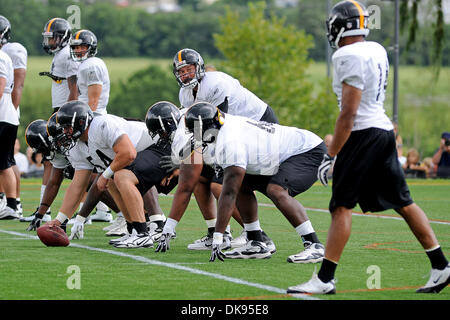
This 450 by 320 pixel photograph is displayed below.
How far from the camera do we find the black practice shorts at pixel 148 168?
8.80 metres

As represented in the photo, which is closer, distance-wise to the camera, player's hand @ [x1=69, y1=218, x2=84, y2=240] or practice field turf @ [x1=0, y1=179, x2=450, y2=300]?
practice field turf @ [x1=0, y1=179, x2=450, y2=300]

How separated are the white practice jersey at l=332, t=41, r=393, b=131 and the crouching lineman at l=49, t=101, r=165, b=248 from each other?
3.00 metres

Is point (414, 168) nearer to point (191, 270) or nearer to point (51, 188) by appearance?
point (51, 188)

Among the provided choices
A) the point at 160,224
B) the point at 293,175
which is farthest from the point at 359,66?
the point at 160,224

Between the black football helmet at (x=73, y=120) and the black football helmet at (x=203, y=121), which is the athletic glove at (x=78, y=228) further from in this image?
the black football helmet at (x=203, y=121)

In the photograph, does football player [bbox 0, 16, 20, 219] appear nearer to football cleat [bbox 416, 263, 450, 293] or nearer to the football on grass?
the football on grass

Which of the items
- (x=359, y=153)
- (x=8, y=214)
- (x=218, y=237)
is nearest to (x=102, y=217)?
(x=8, y=214)

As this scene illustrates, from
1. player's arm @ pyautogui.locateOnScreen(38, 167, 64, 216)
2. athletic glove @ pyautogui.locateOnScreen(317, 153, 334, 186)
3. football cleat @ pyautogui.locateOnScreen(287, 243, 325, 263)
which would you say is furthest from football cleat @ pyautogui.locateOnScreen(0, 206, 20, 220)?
athletic glove @ pyautogui.locateOnScreen(317, 153, 334, 186)

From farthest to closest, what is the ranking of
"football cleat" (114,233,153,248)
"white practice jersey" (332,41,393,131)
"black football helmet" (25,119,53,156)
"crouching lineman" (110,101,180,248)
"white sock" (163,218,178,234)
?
"black football helmet" (25,119,53,156) → "football cleat" (114,233,153,248) → "crouching lineman" (110,101,180,248) → "white sock" (163,218,178,234) → "white practice jersey" (332,41,393,131)

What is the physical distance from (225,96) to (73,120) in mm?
1578

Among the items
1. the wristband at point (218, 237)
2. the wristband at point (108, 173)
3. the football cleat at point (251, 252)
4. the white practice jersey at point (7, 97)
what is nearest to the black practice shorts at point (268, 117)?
the football cleat at point (251, 252)

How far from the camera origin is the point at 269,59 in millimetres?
53656

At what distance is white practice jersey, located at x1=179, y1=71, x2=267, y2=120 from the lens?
28.2ft

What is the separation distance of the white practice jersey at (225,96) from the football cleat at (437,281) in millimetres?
3342
